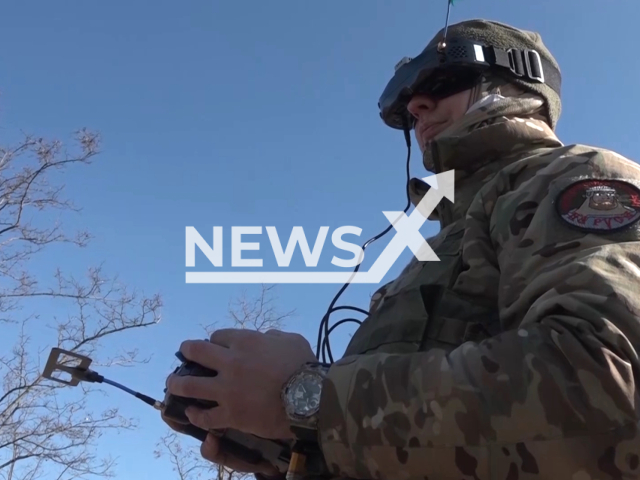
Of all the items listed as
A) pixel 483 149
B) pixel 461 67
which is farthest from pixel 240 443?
pixel 461 67

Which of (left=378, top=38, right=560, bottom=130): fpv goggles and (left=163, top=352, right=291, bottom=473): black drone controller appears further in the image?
(left=378, top=38, right=560, bottom=130): fpv goggles

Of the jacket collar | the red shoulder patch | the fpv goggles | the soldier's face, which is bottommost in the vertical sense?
the red shoulder patch

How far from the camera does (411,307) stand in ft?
5.85

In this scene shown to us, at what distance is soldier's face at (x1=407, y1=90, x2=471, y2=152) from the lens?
266 cm

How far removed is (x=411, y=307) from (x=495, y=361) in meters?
0.57

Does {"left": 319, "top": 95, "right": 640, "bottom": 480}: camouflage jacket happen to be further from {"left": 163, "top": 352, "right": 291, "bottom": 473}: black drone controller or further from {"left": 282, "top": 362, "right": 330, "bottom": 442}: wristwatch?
{"left": 163, "top": 352, "right": 291, "bottom": 473}: black drone controller

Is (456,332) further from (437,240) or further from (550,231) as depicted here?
(437,240)

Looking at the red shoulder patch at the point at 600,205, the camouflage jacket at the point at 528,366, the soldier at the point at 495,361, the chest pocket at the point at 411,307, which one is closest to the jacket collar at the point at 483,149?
the chest pocket at the point at 411,307

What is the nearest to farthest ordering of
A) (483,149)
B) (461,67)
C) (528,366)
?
(528,366), (483,149), (461,67)

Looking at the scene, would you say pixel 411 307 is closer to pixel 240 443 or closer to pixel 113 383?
pixel 240 443

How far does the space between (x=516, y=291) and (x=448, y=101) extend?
145 cm

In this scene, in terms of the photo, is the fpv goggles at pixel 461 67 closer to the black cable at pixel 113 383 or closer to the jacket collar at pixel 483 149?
the jacket collar at pixel 483 149

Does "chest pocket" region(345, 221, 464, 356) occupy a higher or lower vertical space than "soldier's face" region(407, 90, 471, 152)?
lower

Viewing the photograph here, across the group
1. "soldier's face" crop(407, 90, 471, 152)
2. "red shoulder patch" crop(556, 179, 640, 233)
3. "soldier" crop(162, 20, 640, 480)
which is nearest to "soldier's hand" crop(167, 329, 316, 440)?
"soldier" crop(162, 20, 640, 480)
